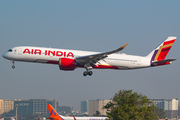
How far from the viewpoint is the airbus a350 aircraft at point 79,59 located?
2094 inches

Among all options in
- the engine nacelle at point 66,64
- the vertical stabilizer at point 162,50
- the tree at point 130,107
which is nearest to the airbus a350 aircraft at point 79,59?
the engine nacelle at point 66,64

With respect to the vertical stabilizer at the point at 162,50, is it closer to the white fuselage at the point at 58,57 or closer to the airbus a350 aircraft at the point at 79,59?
the airbus a350 aircraft at the point at 79,59

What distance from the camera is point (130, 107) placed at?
133 ft

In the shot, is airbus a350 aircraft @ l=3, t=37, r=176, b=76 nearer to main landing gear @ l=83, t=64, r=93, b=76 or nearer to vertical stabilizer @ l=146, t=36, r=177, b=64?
main landing gear @ l=83, t=64, r=93, b=76

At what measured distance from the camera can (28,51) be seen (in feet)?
175

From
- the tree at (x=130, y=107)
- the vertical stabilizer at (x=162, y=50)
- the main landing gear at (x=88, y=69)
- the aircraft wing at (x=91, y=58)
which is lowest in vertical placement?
the tree at (x=130, y=107)

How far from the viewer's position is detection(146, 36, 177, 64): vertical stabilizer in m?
60.2

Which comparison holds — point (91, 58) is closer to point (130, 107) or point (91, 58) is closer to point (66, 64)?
point (66, 64)

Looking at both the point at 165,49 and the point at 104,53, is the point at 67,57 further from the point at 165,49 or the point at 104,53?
the point at 165,49

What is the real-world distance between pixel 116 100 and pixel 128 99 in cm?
185

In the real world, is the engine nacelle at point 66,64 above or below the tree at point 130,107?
above

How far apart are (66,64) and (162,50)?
70.4 ft

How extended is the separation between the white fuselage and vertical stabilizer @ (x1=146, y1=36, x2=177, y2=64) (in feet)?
12.2

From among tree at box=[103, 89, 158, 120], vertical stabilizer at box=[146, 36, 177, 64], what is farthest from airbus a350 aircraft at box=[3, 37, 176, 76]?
tree at box=[103, 89, 158, 120]
